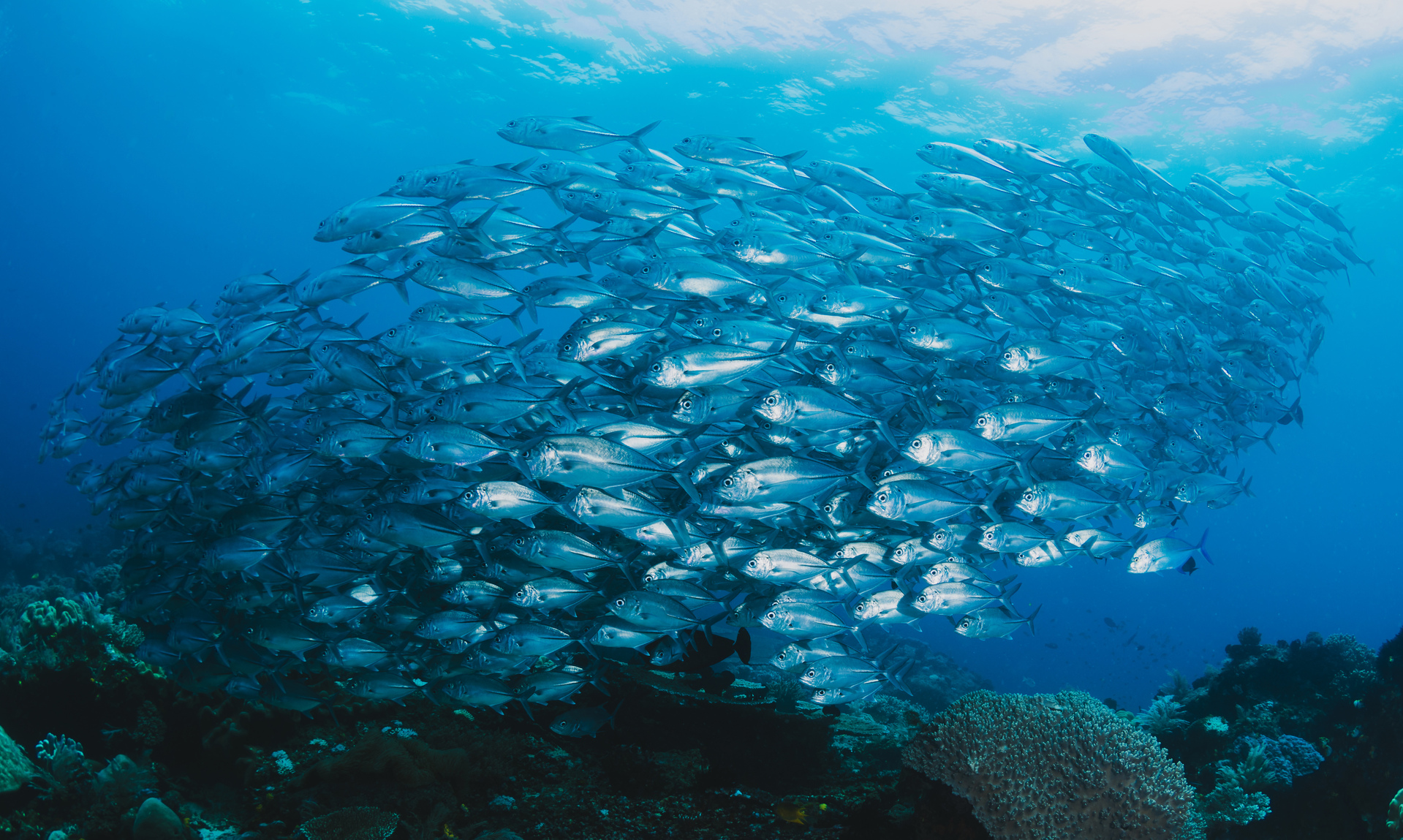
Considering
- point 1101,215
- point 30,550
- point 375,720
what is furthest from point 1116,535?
point 30,550

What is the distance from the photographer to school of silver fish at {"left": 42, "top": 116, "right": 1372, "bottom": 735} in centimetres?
457

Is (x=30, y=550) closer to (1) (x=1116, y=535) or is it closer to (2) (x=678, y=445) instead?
(2) (x=678, y=445)

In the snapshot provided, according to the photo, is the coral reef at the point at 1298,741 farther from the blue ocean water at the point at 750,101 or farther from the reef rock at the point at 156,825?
the blue ocean water at the point at 750,101

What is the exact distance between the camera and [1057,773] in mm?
4324

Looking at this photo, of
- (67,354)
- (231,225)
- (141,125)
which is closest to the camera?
(141,125)

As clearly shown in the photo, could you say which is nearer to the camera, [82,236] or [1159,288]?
[1159,288]

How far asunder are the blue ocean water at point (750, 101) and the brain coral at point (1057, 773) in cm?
1554

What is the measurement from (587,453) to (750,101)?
2508 centimetres

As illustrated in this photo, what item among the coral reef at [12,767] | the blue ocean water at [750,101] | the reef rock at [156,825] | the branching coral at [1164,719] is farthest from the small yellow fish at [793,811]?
the blue ocean water at [750,101]

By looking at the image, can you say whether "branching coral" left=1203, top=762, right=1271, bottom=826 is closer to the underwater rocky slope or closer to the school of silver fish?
the underwater rocky slope

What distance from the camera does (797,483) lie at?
14.5 feet

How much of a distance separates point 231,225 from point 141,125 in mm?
37336

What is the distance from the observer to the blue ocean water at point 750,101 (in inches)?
786

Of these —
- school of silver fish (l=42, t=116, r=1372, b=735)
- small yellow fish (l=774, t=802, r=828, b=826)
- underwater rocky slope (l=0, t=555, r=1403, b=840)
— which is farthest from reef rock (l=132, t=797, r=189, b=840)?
small yellow fish (l=774, t=802, r=828, b=826)
